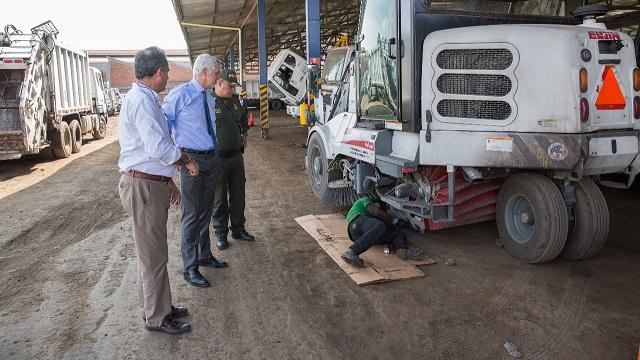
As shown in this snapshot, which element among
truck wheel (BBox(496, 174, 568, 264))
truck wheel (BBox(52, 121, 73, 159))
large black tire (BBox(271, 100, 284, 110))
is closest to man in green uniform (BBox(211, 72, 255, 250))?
truck wheel (BBox(496, 174, 568, 264))

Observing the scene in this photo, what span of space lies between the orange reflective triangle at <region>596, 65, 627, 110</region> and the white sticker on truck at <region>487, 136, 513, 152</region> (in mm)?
756

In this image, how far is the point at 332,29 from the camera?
27.5 m

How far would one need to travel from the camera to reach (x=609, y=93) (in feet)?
13.1

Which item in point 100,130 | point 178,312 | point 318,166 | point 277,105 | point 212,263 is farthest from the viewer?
point 277,105

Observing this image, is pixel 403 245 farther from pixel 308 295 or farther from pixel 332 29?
pixel 332 29

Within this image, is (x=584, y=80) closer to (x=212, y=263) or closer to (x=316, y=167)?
(x=212, y=263)

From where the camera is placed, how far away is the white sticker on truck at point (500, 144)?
3982mm

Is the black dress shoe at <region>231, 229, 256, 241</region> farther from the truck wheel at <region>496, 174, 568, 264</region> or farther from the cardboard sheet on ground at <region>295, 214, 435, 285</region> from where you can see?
the truck wheel at <region>496, 174, 568, 264</region>

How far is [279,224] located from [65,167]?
264 inches

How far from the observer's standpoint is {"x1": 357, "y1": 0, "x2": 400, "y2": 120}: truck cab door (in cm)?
472

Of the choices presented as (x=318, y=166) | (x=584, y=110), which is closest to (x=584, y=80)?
(x=584, y=110)

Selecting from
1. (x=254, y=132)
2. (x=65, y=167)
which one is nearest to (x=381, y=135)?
(x=65, y=167)

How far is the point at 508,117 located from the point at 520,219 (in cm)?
97

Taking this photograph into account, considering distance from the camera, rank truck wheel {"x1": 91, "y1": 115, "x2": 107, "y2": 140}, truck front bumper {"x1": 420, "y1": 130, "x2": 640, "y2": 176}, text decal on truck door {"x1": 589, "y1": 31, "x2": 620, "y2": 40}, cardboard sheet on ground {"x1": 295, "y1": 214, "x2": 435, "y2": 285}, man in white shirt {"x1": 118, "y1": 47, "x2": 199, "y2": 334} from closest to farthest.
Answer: man in white shirt {"x1": 118, "y1": 47, "x2": 199, "y2": 334} < truck front bumper {"x1": 420, "y1": 130, "x2": 640, "y2": 176} < text decal on truck door {"x1": 589, "y1": 31, "x2": 620, "y2": 40} < cardboard sheet on ground {"x1": 295, "y1": 214, "x2": 435, "y2": 285} < truck wheel {"x1": 91, "y1": 115, "x2": 107, "y2": 140}
